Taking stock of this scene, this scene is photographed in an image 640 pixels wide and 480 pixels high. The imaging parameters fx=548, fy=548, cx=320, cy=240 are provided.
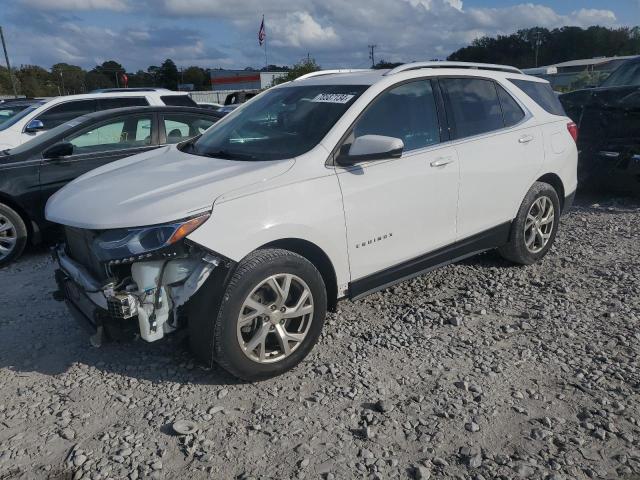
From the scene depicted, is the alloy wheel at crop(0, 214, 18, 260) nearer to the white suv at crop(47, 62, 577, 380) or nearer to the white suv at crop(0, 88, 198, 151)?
the white suv at crop(47, 62, 577, 380)

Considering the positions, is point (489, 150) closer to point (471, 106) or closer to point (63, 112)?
point (471, 106)

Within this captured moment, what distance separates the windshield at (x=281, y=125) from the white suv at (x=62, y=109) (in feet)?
17.5

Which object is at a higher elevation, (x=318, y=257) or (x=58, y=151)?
(x=58, y=151)

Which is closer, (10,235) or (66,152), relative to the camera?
(10,235)

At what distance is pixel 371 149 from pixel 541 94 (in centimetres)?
264

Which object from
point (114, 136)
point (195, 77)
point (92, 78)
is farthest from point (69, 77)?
point (114, 136)

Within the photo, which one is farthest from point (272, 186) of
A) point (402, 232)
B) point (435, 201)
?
point (435, 201)

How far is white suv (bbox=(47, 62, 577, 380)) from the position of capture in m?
3.02

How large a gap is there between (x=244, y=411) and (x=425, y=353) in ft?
4.20

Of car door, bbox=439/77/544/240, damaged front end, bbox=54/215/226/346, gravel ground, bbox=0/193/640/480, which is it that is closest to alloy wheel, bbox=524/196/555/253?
car door, bbox=439/77/544/240

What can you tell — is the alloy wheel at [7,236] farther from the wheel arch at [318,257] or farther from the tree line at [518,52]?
the tree line at [518,52]

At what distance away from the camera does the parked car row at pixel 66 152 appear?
5.74 metres

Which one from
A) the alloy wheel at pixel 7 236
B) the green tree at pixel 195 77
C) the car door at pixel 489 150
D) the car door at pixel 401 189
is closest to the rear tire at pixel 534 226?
the car door at pixel 489 150

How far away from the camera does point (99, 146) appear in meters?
6.50
